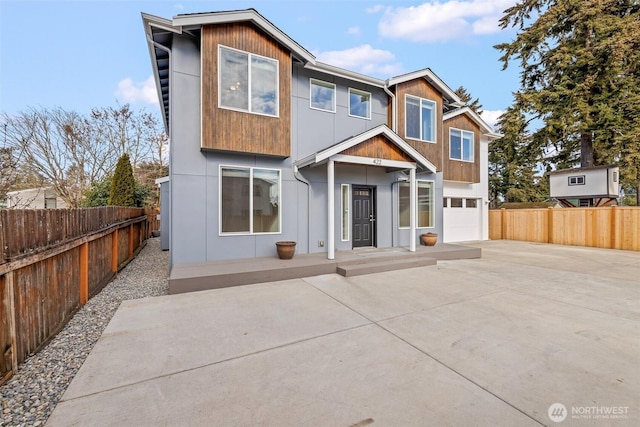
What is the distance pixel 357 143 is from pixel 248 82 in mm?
3108

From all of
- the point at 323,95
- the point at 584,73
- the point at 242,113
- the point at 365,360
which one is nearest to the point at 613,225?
the point at 584,73

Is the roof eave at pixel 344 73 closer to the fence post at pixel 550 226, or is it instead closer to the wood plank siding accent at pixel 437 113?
the wood plank siding accent at pixel 437 113

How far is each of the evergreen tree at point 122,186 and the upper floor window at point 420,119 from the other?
11582 mm

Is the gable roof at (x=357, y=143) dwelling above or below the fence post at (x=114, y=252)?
above

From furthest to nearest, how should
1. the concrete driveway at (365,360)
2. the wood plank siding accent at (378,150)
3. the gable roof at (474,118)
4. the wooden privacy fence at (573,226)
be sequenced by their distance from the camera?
1. the gable roof at (474,118)
2. the wooden privacy fence at (573,226)
3. the wood plank siding accent at (378,150)
4. the concrete driveway at (365,360)

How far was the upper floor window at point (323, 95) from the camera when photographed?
312 inches

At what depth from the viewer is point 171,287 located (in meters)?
4.96

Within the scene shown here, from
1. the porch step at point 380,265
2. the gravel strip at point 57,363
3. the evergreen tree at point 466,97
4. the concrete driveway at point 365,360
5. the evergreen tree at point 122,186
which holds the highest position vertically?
the evergreen tree at point 466,97

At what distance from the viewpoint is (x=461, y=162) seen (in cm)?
1173

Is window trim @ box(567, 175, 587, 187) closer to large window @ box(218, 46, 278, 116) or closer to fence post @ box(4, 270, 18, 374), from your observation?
large window @ box(218, 46, 278, 116)

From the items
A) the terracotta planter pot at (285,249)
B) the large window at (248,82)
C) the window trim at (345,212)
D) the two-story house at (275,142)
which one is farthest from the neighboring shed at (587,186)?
the large window at (248,82)

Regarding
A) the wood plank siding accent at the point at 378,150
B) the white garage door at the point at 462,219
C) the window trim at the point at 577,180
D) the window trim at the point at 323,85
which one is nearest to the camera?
the wood plank siding accent at the point at 378,150

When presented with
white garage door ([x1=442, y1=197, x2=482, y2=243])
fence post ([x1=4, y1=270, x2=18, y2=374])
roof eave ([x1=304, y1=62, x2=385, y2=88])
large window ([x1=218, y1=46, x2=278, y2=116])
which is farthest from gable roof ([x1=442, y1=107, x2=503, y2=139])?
fence post ([x1=4, y1=270, x2=18, y2=374])

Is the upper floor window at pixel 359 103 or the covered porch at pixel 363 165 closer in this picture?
the covered porch at pixel 363 165
